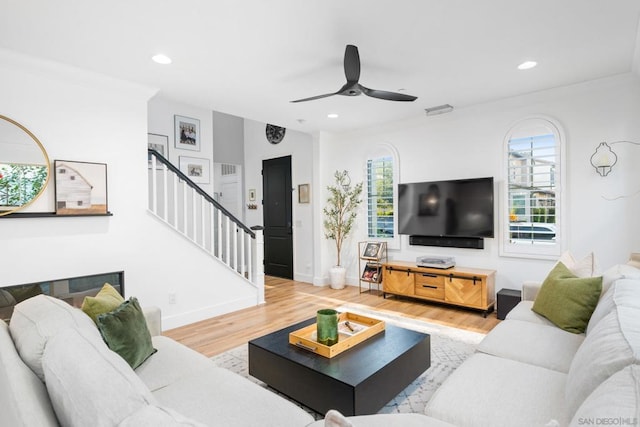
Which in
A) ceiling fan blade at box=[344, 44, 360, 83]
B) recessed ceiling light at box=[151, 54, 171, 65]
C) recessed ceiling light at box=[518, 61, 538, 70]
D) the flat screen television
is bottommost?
the flat screen television

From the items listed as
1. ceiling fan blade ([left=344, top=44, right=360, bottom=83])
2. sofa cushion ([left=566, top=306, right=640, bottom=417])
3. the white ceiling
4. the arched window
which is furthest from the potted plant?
sofa cushion ([left=566, top=306, right=640, bottom=417])

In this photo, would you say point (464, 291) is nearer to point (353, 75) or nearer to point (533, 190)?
point (533, 190)

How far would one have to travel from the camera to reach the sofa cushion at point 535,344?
1934mm

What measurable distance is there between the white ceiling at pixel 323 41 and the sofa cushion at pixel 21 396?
217cm

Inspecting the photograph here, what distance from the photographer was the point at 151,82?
3609 mm

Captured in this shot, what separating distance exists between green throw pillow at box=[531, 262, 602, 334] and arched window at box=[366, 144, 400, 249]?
2828 millimetres

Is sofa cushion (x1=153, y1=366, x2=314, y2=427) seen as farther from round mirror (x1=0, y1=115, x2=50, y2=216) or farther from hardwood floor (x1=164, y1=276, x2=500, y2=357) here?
round mirror (x1=0, y1=115, x2=50, y2=216)

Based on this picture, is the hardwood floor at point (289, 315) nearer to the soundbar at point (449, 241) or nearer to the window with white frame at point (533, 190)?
the soundbar at point (449, 241)

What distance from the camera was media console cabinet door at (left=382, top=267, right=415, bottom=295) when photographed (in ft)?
15.8

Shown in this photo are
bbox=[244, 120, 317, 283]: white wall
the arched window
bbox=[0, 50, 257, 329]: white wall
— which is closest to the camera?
bbox=[0, 50, 257, 329]: white wall

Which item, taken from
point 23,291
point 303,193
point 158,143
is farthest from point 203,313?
point 303,193

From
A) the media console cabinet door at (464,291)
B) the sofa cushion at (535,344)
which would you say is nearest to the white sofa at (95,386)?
the sofa cushion at (535,344)

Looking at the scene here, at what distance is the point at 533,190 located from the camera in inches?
166

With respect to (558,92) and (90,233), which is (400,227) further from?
(90,233)
